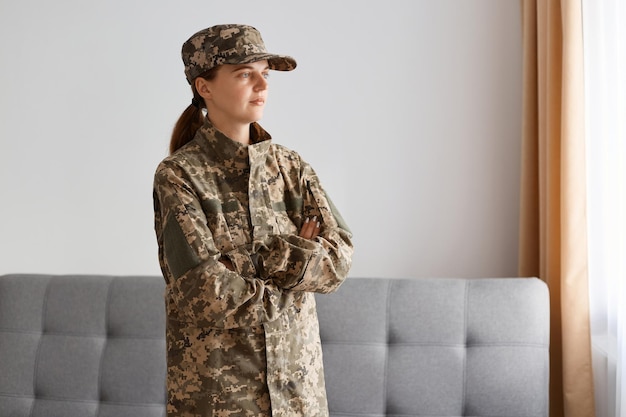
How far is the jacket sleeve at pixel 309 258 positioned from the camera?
5.79 ft

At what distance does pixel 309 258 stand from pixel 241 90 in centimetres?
41

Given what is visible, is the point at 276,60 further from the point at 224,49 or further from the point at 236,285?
the point at 236,285

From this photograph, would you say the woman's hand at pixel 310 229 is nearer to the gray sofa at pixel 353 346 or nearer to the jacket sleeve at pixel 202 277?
the jacket sleeve at pixel 202 277

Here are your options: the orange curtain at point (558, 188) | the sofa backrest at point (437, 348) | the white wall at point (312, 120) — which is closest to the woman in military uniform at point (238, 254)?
the sofa backrest at point (437, 348)

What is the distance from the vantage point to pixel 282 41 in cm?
307

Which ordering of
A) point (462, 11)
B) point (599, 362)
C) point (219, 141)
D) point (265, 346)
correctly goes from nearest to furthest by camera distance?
point (265, 346) → point (219, 141) → point (599, 362) → point (462, 11)

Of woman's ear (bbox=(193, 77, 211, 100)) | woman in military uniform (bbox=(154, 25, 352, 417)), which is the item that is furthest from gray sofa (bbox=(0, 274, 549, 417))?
woman's ear (bbox=(193, 77, 211, 100))

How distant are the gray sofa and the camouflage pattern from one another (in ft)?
2.35

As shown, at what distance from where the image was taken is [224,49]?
184cm

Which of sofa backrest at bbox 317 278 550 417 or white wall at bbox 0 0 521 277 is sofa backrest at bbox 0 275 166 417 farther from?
sofa backrest at bbox 317 278 550 417

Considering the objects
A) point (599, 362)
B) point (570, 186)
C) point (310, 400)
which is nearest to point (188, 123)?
Result: point (310, 400)

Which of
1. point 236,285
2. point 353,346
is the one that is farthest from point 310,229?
Answer: point 353,346

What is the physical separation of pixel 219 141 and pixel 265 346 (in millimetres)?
473

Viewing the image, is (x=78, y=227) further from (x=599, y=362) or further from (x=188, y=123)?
(x=599, y=362)
